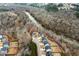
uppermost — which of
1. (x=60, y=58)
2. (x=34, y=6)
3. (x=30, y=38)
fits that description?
(x=34, y=6)

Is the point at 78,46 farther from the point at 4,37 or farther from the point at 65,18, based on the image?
the point at 4,37

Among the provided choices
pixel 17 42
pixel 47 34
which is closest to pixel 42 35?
pixel 47 34

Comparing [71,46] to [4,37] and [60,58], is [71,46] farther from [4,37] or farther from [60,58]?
[4,37]

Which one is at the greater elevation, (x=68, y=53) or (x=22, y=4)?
(x=22, y=4)

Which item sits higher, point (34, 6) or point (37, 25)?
point (34, 6)

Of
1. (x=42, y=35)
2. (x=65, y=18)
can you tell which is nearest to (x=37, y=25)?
(x=42, y=35)

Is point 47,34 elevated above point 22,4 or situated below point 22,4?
below

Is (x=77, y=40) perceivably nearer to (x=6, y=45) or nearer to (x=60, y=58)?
(x=60, y=58)
